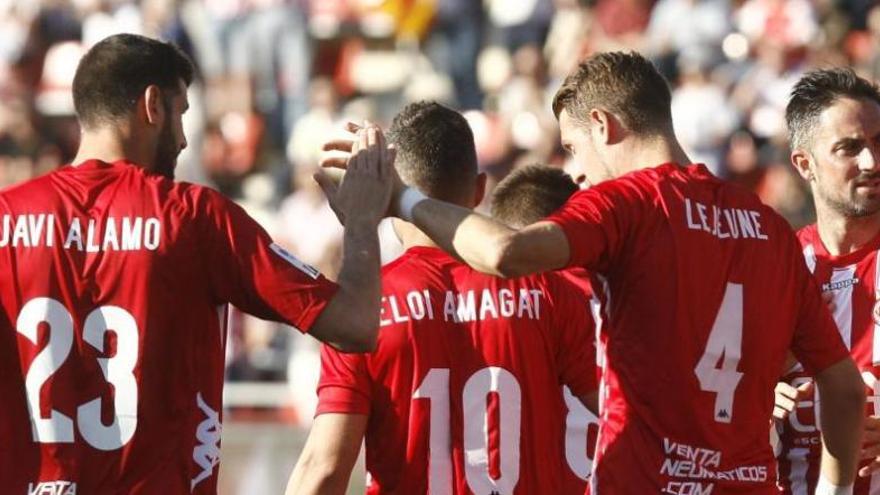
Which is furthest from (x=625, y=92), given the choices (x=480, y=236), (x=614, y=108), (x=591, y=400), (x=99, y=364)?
(x=99, y=364)

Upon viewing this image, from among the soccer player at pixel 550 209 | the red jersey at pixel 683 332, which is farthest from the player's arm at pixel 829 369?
the soccer player at pixel 550 209

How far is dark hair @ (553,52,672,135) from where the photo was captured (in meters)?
6.11

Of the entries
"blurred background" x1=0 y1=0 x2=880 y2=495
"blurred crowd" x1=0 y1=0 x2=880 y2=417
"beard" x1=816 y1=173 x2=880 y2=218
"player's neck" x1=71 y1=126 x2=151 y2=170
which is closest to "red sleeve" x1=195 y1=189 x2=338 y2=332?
"player's neck" x1=71 y1=126 x2=151 y2=170

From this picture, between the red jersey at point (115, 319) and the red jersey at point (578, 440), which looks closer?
the red jersey at point (115, 319)

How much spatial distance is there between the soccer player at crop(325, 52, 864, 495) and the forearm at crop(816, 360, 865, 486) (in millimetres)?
265

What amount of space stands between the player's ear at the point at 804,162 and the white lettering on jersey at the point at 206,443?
2.89 meters

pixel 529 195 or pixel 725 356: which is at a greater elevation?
pixel 529 195

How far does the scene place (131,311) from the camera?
575cm

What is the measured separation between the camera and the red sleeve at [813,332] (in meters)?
6.23

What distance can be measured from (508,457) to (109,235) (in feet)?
5.74

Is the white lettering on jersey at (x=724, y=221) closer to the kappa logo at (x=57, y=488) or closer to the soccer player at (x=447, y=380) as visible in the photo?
the soccer player at (x=447, y=380)

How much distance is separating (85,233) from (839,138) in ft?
10.4

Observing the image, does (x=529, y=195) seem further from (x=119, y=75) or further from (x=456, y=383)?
(x=119, y=75)

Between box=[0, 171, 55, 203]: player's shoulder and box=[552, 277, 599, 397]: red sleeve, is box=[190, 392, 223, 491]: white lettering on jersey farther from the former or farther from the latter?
box=[552, 277, 599, 397]: red sleeve
